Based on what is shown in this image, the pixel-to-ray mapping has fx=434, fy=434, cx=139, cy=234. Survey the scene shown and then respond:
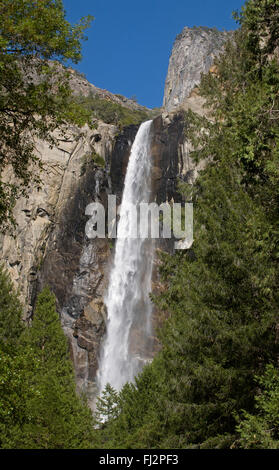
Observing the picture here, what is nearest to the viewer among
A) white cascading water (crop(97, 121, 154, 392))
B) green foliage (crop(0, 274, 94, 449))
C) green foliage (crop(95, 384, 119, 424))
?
green foliage (crop(0, 274, 94, 449))

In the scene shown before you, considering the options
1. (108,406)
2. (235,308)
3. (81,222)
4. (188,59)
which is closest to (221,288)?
(235,308)

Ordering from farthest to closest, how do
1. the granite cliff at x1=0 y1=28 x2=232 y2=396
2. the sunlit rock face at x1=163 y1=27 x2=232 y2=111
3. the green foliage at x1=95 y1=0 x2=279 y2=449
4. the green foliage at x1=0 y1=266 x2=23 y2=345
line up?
the sunlit rock face at x1=163 y1=27 x2=232 y2=111, the granite cliff at x1=0 y1=28 x2=232 y2=396, the green foliage at x1=0 y1=266 x2=23 y2=345, the green foliage at x1=95 y1=0 x2=279 y2=449

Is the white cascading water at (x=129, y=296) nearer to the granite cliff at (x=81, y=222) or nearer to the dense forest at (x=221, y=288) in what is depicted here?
the granite cliff at (x=81, y=222)

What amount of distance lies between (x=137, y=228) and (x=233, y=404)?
29.0 metres

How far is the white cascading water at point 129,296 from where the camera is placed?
33.1m

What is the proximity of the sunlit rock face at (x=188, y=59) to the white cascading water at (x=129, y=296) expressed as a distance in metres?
48.6

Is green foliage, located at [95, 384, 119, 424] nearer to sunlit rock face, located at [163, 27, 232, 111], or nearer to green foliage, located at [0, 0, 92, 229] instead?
green foliage, located at [0, 0, 92, 229]

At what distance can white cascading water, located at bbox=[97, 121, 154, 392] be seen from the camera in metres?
33.1

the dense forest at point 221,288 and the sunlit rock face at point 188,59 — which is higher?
the sunlit rock face at point 188,59

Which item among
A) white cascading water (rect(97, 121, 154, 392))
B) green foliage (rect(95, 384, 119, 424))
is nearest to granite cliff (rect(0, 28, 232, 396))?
white cascading water (rect(97, 121, 154, 392))

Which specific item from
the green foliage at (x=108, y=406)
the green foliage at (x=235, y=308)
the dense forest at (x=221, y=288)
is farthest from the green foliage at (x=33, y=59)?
the green foliage at (x=108, y=406)

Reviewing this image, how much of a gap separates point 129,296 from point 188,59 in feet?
232

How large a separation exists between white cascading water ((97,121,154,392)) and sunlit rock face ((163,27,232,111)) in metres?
48.6
